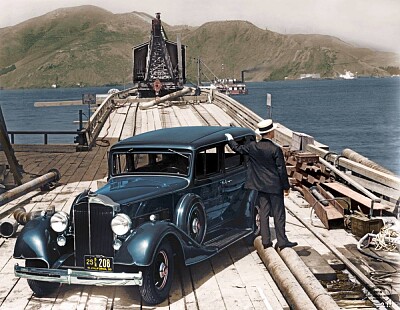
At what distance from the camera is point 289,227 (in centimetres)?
939

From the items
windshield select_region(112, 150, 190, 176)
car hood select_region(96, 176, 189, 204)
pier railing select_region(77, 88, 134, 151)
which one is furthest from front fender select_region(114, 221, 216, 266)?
pier railing select_region(77, 88, 134, 151)

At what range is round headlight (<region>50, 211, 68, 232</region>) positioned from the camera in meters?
6.28

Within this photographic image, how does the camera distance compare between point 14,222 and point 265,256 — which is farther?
point 14,222

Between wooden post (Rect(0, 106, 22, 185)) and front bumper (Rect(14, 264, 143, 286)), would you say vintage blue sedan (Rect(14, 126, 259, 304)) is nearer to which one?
front bumper (Rect(14, 264, 143, 286))

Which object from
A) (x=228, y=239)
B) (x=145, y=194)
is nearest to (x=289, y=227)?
(x=228, y=239)

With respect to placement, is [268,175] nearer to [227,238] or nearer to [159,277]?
[227,238]

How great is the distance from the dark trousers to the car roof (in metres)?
0.98

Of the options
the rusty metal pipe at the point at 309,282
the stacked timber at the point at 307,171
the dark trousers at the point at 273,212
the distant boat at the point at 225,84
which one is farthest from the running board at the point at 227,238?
the distant boat at the point at 225,84

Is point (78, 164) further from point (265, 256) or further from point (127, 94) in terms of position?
point (127, 94)

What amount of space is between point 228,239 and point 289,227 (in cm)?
227

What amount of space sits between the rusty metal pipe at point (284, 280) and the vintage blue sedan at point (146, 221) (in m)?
0.51

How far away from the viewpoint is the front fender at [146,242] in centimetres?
579

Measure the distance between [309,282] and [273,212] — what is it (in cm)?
128

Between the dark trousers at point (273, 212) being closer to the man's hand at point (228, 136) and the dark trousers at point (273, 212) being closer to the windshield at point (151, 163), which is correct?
the man's hand at point (228, 136)
